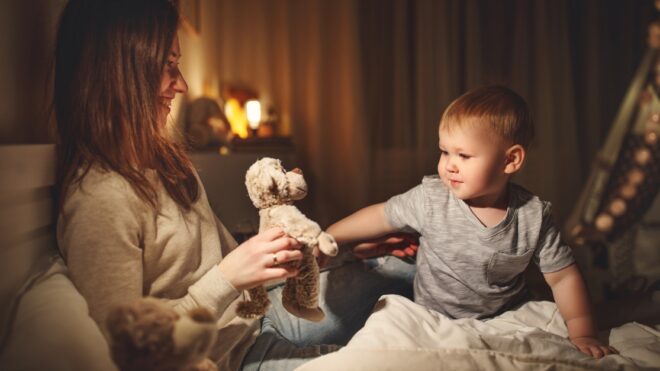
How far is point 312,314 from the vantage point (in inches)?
27.2

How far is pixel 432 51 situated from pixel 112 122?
2.27 metres

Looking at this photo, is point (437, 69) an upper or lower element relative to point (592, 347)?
upper

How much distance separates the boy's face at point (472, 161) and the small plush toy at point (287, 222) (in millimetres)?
366

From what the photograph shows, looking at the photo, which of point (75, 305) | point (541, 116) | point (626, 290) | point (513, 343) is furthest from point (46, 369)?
point (541, 116)

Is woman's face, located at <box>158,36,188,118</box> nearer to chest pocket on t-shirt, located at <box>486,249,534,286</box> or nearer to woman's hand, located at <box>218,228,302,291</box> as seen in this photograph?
woman's hand, located at <box>218,228,302,291</box>

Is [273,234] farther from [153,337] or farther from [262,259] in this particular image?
[153,337]

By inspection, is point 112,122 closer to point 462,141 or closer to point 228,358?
point 228,358

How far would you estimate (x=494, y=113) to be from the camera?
87cm

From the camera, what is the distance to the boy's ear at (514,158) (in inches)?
35.4

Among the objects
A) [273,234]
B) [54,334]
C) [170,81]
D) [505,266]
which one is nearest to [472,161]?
[505,266]

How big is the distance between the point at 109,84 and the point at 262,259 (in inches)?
12.6

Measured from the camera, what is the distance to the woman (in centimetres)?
57

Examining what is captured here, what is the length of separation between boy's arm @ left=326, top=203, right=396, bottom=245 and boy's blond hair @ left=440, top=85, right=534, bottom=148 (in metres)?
0.24

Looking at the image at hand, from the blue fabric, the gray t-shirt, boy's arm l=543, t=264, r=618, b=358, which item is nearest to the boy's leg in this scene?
the blue fabric
